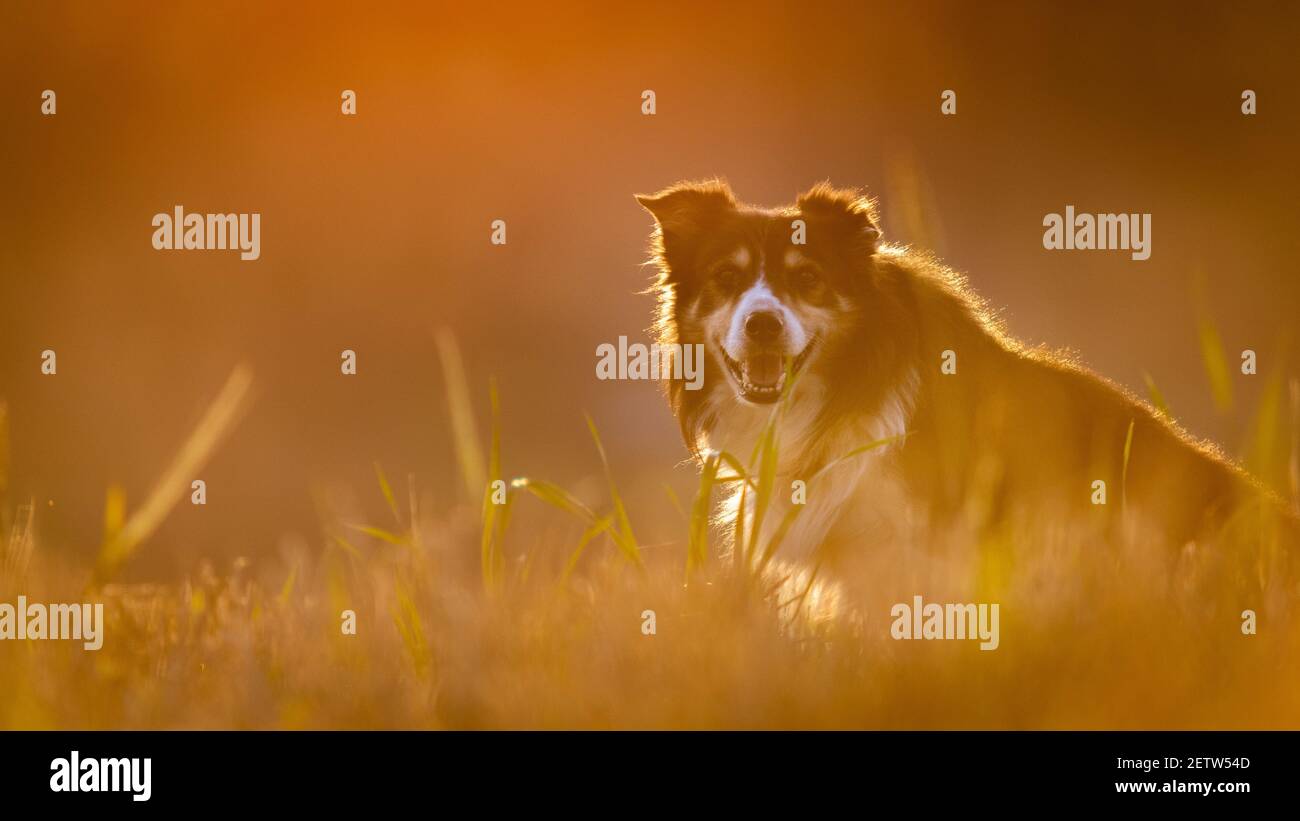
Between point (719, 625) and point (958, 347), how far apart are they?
2.44m

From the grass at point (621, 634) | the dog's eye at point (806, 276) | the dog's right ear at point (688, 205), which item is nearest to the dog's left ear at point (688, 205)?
the dog's right ear at point (688, 205)

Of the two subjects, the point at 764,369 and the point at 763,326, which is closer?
the point at 763,326

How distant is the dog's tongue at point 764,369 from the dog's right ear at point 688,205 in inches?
37.2

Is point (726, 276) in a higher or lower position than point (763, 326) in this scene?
higher

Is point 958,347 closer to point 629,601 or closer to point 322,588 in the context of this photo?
point 629,601

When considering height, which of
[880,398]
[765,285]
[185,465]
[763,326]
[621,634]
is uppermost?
[765,285]

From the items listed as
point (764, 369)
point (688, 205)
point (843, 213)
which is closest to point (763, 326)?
point (764, 369)

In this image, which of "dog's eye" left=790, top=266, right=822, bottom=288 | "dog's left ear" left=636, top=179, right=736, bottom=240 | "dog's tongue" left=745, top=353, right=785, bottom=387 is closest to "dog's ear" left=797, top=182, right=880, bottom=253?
"dog's eye" left=790, top=266, right=822, bottom=288

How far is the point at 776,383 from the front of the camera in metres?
5.36

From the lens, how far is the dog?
15.1ft

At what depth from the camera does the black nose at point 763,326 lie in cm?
522

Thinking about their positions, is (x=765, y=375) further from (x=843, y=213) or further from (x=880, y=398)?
(x=843, y=213)

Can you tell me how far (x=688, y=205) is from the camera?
595 centimetres

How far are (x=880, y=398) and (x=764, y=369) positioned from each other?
53cm
